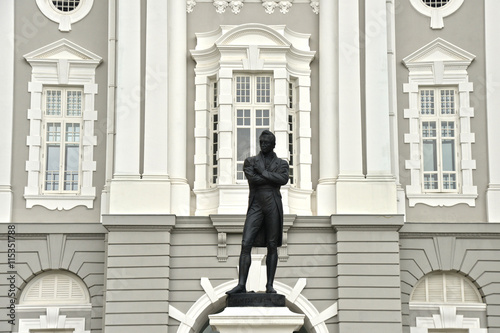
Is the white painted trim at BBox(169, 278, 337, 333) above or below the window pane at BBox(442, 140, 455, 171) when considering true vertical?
A: below

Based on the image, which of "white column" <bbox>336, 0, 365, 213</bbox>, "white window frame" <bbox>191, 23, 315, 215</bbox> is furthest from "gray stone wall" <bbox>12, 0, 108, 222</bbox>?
"white column" <bbox>336, 0, 365, 213</bbox>

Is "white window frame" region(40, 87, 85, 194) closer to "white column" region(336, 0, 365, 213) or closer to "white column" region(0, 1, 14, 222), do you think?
"white column" region(0, 1, 14, 222)

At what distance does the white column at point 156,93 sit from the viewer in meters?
24.2

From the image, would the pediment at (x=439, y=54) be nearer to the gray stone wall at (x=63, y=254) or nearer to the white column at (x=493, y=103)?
the white column at (x=493, y=103)

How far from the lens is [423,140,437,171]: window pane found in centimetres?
2541

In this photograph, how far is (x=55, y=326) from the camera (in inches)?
962

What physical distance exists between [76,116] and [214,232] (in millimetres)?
4273

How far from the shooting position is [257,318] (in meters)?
15.2

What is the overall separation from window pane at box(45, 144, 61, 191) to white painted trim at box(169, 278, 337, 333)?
4.00 meters

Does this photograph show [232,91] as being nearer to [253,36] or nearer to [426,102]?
[253,36]

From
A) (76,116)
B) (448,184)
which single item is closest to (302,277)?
(448,184)

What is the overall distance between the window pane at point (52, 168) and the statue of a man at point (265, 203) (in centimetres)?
1012

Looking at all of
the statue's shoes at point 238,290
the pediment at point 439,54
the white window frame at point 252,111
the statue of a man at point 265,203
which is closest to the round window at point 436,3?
the pediment at point 439,54

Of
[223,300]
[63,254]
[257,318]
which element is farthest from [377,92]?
[257,318]
